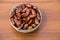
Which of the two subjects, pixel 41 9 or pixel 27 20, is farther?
pixel 41 9

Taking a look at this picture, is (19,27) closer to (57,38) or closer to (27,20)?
(27,20)

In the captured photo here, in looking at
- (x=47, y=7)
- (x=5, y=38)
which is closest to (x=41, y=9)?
(x=47, y=7)

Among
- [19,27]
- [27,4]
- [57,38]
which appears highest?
[27,4]
